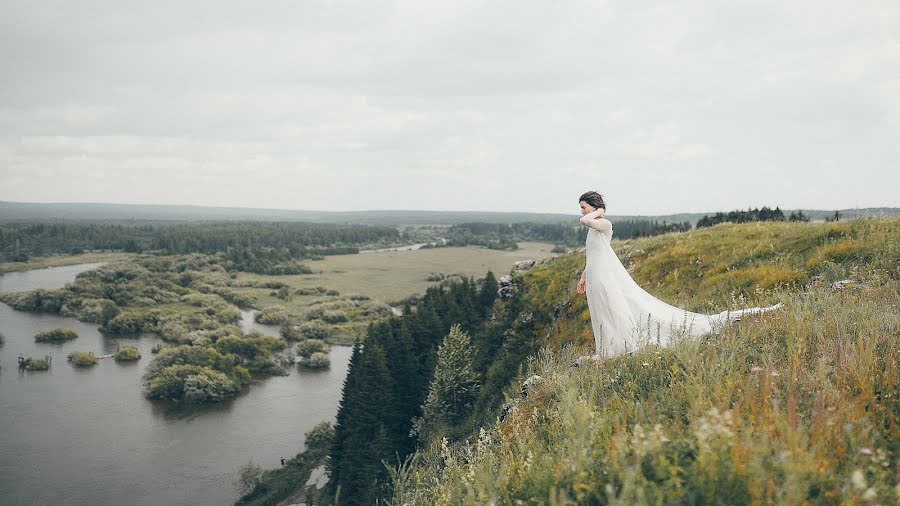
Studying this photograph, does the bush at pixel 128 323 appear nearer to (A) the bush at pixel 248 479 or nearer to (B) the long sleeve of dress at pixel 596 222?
(A) the bush at pixel 248 479

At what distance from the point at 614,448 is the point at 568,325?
1652 centimetres

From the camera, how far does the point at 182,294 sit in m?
103

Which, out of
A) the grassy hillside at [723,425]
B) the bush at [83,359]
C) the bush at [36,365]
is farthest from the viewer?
the bush at [83,359]

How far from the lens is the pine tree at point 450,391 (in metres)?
24.3

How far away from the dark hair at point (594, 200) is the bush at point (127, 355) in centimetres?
6990


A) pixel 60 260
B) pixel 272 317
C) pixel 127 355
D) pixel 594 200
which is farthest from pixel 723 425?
pixel 60 260

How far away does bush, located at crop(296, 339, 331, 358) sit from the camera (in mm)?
66419

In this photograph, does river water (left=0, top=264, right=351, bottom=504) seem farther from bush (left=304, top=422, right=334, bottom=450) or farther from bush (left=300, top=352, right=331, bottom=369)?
bush (left=300, top=352, right=331, bottom=369)

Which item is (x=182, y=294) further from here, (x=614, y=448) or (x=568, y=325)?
(x=614, y=448)

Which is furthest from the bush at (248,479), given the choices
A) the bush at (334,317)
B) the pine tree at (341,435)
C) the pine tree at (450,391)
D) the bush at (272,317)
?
the bush at (272,317)

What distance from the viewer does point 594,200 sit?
10039 millimetres

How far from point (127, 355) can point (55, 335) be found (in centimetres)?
1696

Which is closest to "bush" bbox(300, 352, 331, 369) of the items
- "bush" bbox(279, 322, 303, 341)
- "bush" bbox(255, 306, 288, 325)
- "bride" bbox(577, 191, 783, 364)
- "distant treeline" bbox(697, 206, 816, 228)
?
"bush" bbox(279, 322, 303, 341)

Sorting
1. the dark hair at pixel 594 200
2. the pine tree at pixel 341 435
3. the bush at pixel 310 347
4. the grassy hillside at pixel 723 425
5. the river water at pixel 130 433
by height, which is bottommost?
the river water at pixel 130 433
